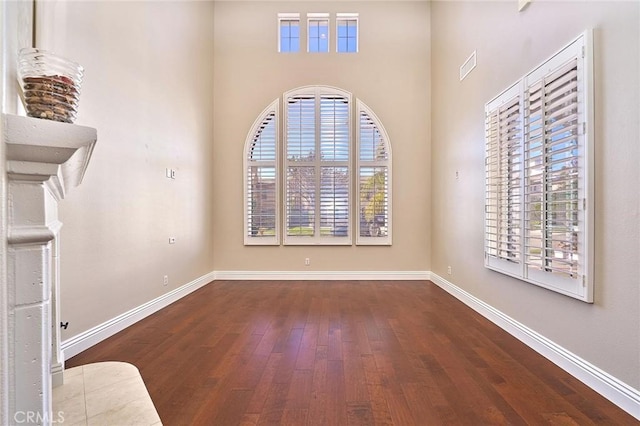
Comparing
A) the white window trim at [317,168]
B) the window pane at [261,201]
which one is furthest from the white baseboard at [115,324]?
the white window trim at [317,168]

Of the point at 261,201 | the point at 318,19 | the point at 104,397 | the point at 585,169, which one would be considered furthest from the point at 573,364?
the point at 318,19

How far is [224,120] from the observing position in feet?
17.9

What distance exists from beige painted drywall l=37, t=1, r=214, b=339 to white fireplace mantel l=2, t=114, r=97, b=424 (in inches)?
64.0

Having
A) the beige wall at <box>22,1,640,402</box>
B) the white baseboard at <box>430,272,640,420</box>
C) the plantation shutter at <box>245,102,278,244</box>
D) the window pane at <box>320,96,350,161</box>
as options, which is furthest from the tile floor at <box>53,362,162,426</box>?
the window pane at <box>320,96,350,161</box>

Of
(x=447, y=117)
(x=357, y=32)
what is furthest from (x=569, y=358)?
(x=357, y=32)

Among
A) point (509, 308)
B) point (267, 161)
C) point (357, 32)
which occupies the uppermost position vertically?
point (357, 32)

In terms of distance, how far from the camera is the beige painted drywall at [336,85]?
17.6 ft

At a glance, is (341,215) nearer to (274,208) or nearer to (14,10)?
(274,208)

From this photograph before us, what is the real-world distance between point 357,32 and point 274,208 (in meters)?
3.33

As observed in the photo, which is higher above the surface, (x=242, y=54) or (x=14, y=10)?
(x=242, y=54)

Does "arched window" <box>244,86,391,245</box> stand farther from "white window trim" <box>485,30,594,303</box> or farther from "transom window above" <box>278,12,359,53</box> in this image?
"white window trim" <box>485,30,594,303</box>

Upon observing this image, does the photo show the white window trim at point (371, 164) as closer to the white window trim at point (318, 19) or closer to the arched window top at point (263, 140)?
the white window trim at point (318, 19)

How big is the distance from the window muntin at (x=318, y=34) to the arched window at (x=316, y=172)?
2.31 feet

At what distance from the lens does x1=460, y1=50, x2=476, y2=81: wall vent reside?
3.73m
